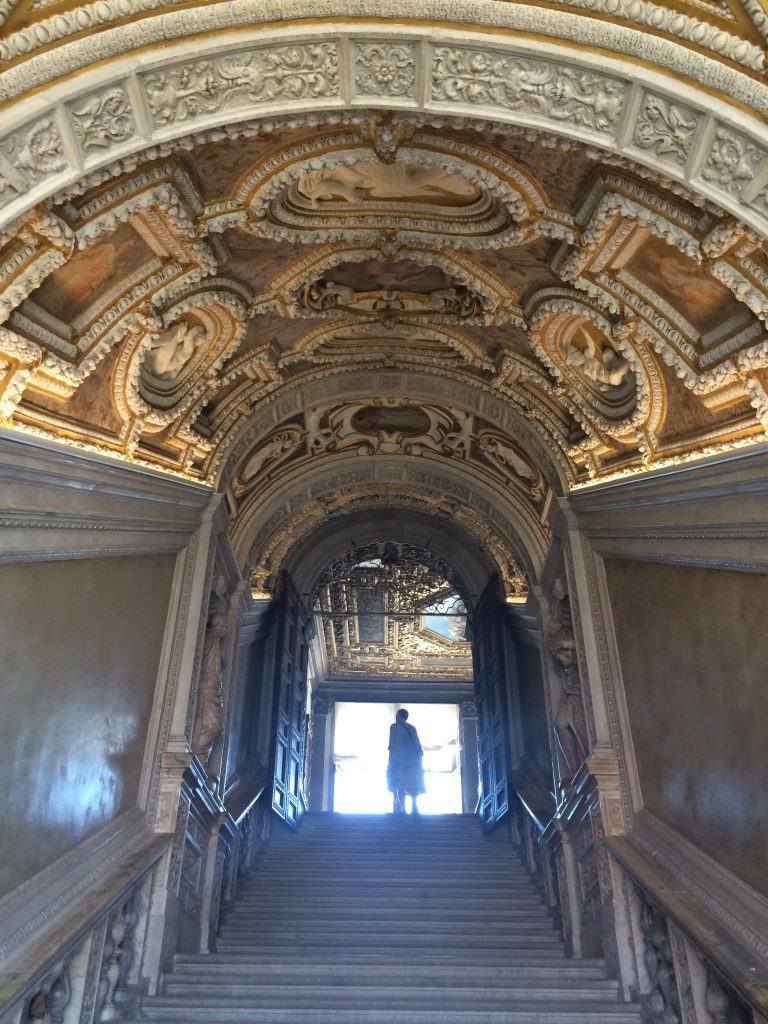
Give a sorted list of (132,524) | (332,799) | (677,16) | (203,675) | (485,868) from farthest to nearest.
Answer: (332,799) < (485,868) < (203,675) < (132,524) < (677,16)

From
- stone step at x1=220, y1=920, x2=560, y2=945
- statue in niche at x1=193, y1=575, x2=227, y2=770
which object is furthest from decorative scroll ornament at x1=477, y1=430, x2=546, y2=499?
stone step at x1=220, y1=920, x2=560, y2=945

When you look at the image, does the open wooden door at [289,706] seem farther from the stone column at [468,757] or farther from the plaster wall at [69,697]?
the stone column at [468,757]

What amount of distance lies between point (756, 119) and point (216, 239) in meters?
3.59

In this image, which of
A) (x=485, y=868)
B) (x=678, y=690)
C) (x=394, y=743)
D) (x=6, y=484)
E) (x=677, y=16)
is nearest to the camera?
(x=677, y=16)

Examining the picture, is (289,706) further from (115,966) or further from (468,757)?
(468,757)

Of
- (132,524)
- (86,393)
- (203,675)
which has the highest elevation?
(86,393)

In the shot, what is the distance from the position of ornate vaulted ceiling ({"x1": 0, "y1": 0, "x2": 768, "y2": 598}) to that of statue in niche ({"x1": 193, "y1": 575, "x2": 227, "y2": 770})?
1.34m

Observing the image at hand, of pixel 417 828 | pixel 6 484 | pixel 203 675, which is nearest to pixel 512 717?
pixel 417 828

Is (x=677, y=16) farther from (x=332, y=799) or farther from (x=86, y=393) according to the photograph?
(x=332, y=799)

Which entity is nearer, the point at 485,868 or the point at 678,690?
the point at 678,690

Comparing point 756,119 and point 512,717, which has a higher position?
point 756,119

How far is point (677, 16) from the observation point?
12.1ft

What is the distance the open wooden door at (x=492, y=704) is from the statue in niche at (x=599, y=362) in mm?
4960

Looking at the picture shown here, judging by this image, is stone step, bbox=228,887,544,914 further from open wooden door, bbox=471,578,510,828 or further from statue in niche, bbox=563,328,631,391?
statue in niche, bbox=563,328,631,391
